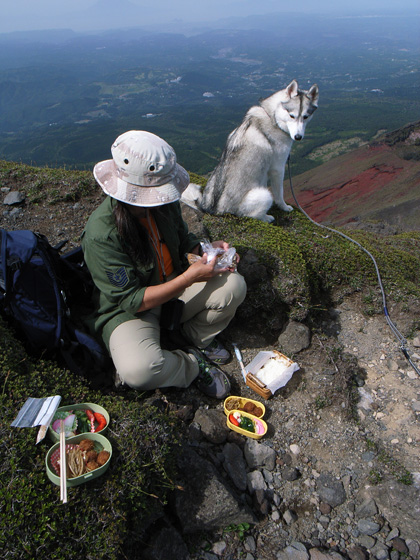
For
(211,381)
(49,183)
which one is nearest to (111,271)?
(211,381)

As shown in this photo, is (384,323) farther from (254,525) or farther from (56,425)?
(56,425)

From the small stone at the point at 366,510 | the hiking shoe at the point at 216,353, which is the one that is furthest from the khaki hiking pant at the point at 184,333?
the small stone at the point at 366,510

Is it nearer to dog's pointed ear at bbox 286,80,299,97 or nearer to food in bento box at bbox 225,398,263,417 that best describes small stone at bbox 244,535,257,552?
food in bento box at bbox 225,398,263,417

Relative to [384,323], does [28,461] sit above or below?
above

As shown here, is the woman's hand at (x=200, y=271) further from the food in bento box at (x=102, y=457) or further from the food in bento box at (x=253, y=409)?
the food in bento box at (x=102, y=457)

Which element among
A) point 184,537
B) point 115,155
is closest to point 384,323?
point 184,537

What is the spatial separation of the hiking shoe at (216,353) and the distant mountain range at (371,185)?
16.5 metres

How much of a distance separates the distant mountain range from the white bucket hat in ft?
57.8

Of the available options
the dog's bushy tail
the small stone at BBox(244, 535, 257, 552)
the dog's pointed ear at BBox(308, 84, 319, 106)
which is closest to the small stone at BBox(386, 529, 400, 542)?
the small stone at BBox(244, 535, 257, 552)

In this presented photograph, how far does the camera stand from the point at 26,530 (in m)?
2.30

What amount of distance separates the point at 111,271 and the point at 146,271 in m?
0.42

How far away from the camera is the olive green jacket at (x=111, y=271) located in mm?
3395

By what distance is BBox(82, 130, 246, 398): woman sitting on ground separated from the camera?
3197mm

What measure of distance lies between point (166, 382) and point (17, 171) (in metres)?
5.96
